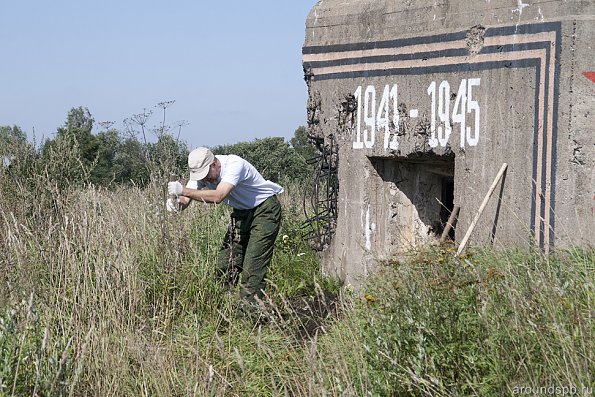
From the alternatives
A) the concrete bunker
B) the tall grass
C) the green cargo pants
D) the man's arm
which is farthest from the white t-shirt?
the concrete bunker

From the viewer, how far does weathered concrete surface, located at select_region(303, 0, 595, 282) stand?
21.7 ft

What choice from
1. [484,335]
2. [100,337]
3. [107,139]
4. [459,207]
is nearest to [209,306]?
[100,337]

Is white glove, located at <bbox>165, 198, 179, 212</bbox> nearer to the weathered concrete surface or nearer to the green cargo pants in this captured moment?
the green cargo pants

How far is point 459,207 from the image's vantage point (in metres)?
7.46

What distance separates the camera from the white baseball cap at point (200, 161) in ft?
23.9

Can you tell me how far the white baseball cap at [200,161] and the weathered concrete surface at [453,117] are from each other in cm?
180

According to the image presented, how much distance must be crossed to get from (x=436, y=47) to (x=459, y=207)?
1483 millimetres

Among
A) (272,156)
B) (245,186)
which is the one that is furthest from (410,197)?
(272,156)

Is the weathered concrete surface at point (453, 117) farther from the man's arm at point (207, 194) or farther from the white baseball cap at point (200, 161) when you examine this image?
the white baseball cap at point (200, 161)

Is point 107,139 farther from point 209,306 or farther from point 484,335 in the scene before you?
point 484,335

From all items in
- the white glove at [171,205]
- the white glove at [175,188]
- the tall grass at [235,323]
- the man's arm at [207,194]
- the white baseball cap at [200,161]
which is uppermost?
the white baseball cap at [200,161]

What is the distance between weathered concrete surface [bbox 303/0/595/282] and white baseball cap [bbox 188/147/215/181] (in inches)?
70.8

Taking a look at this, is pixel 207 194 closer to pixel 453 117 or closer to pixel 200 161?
pixel 200 161

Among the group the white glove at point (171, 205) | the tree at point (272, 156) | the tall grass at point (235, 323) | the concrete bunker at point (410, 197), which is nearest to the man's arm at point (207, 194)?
the white glove at point (171, 205)
